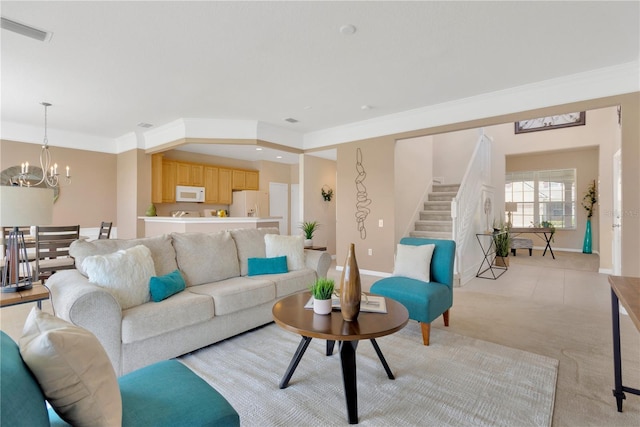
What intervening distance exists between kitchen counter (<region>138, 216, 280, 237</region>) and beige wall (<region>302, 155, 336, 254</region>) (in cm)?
104

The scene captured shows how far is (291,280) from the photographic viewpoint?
3293mm

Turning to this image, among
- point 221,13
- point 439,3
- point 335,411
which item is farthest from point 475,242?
point 221,13

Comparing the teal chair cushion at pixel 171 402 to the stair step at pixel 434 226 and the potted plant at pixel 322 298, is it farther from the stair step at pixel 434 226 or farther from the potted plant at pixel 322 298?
the stair step at pixel 434 226

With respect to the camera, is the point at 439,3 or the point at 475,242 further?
the point at 475,242

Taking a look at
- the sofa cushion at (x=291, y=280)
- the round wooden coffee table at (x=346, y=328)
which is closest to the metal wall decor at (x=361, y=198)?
the sofa cushion at (x=291, y=280)

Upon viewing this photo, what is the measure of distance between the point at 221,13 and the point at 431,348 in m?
3.18

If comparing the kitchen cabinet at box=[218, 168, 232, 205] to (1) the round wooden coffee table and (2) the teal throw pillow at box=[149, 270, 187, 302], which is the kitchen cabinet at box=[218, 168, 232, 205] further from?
(1) the round wooden coffee table

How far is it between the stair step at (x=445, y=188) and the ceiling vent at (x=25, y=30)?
656 centimetres

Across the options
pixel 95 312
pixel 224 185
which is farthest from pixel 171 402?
pixel 224 185

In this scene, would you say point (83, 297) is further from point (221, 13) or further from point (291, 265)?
point (221, 13)

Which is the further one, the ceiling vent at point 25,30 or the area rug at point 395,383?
the ceiling vent at point 25,30

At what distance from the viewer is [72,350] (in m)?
0.92

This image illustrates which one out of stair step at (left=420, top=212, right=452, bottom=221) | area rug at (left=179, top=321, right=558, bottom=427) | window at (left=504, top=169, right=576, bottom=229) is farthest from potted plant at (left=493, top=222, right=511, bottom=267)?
area rug at (left=179, top=321, right=558, bottom=427)

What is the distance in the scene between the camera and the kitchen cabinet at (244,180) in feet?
26.8
